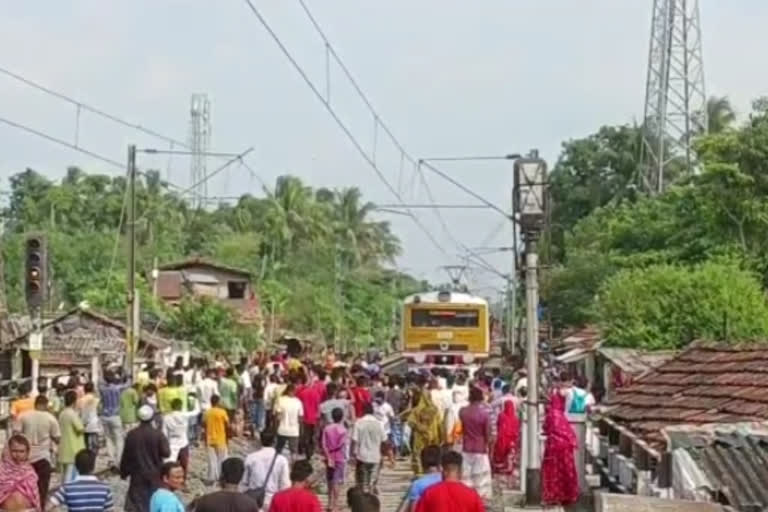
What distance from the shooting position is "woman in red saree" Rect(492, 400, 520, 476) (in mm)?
22516

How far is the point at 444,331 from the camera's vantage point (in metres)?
44.3

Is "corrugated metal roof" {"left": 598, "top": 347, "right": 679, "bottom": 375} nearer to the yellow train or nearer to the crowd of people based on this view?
the crowd of people

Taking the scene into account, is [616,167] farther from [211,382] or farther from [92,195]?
[211,382]

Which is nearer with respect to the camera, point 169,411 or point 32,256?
point 169,411

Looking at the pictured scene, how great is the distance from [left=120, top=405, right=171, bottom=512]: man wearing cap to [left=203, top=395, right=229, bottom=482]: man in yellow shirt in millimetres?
5772

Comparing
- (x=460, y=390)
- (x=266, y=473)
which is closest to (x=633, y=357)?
(x=460, y=390)

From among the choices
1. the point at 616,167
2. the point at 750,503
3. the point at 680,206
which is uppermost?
the point at 616,167

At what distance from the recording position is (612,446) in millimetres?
22062

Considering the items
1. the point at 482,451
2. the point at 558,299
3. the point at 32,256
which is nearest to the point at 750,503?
the point at 482,451

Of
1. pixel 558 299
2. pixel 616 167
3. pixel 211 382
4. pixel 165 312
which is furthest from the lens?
pixel 616 167

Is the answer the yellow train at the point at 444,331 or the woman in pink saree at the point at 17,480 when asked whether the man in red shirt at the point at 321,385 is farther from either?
the yellow train at the point at 444,331

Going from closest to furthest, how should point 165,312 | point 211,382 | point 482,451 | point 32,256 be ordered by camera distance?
point 482,451
point 32,256
point 211,382
point 165,312

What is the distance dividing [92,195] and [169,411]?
7049 cm

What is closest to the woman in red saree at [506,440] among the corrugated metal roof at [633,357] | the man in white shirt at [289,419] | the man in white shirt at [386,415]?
the man in white shirt at [386,415]
